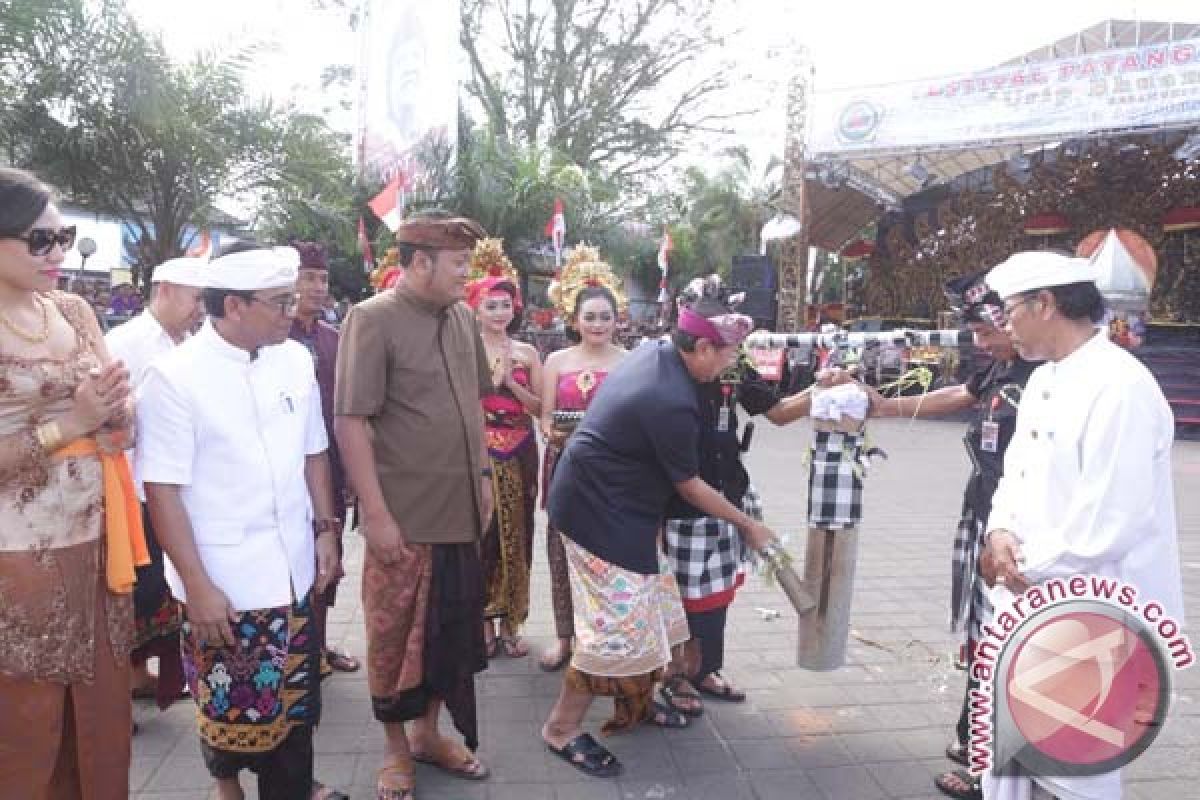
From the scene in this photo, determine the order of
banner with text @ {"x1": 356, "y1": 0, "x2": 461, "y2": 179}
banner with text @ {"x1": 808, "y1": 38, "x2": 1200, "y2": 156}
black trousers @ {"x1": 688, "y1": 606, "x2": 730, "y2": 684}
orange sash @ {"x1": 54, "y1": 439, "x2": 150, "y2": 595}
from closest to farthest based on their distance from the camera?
orange sash @ {"x1": 54, "y1": 439, "x2": 150, "y2": 595} → black trousers @ {"x1": 688, "y1": 606, "x2": 730, "y2": 684} → banner with text @ {"x1": 808, "y1": 38, "x2": 1200, "y2": 156} → banner with text @ {"x1": 356, "y1": 0, "x2": 461, "y2": 179}

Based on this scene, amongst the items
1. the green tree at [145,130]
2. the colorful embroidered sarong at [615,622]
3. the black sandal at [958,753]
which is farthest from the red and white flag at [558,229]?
the black sandal at [958,753]

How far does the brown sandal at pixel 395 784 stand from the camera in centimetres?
291

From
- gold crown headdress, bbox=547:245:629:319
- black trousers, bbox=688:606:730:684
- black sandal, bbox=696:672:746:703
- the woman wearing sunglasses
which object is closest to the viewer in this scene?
the woman wearing sunglasses

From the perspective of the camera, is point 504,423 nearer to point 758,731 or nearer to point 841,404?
point 841,404

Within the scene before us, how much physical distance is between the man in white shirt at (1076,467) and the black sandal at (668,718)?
53.0 inches

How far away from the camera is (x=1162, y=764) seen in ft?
10.7

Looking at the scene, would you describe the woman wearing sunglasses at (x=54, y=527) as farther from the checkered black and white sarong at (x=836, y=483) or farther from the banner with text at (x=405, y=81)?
the banner with text at (x=405, y=81)

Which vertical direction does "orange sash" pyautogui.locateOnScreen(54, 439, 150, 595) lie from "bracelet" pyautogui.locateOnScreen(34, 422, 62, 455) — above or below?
below

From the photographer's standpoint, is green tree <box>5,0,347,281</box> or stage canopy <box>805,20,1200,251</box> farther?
stage canopy <box>805,20,1200,251</box>

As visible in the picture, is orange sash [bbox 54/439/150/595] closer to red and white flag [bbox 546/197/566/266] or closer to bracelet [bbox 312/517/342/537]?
bracelet [bbox 312/517/342/537]

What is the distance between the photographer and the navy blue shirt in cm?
298

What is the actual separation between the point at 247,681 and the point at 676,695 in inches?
74.3

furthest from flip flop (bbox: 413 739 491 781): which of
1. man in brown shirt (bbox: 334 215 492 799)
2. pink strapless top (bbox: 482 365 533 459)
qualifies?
pink strapless top (bbox: 482 365 533 459)

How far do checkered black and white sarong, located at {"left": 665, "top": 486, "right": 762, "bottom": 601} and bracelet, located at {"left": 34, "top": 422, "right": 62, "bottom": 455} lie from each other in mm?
2209
